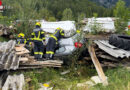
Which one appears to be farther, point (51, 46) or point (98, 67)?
point (51, 46)

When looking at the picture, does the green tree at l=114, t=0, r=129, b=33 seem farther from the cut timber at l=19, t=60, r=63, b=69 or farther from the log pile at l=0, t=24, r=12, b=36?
the log pile at l=0, t=24, r=12, b=36

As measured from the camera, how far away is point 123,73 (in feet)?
19.2

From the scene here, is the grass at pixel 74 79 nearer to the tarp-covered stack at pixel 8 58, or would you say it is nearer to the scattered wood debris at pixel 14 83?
the scattered wood debris at pixel 14 83

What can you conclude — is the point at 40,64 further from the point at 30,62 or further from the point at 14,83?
the point at 14,83

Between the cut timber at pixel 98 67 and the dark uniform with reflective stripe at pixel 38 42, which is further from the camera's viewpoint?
the dark uniform with reflective stripe at pixel 38 42

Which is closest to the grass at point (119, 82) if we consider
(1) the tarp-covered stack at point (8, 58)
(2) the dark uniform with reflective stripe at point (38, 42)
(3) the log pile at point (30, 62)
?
(3) the log pile at point (30, 62)

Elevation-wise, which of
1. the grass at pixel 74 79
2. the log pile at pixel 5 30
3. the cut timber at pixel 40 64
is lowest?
the grass at pixel 74 79

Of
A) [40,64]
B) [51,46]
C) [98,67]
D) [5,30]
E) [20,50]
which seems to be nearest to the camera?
[98,67]

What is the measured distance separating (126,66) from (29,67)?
414cm

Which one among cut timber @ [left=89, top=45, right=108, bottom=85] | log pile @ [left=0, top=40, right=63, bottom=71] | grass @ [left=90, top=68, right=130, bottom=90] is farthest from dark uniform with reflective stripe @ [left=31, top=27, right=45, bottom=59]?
grass @ [left=90, top=68, right=130, bottom=90]

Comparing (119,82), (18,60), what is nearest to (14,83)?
(18,60)

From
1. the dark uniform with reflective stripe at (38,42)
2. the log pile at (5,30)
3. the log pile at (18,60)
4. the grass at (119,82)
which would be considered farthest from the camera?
the log pile at (5,30)

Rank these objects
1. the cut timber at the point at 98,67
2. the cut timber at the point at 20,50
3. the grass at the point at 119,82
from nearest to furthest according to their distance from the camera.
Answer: the grass at the point at 119,82 < the cut timber at the point at 98,67 < the cut timber at the point at 20,50

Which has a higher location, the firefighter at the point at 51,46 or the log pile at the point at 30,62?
the firefighter at the point at 51,46
